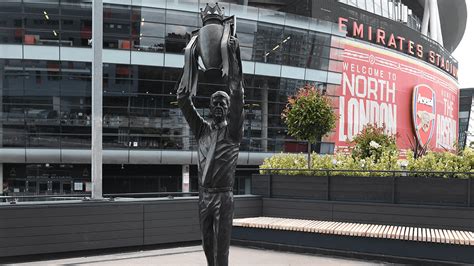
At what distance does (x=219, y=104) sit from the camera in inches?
210

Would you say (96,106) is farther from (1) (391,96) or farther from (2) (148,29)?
(1) (391,96)

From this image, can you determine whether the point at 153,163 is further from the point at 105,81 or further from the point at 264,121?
the point at 264,121

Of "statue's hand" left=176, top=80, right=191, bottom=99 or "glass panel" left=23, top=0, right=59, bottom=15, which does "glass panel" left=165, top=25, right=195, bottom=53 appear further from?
"statue's hand" left=176, top=80, right=191, bottom=99

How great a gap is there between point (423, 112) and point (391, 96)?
7705mm

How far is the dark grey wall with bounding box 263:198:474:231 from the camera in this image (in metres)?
10.5

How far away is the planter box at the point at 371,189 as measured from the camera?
35.3 ft

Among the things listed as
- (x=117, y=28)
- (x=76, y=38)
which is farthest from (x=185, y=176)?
(x=76, y=38)

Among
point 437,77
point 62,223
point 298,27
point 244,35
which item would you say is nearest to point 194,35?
point 62,223

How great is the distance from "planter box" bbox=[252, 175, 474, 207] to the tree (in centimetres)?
210

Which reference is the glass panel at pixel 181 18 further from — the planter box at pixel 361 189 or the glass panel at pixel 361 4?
the glass panel at pixel 361 4

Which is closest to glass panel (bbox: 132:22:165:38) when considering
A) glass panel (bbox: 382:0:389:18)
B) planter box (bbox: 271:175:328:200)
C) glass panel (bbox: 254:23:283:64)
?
glass panel (bbox: 254:23:283:64)

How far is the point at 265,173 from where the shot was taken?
45.6 ft

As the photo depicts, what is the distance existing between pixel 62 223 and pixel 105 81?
67.2 ft

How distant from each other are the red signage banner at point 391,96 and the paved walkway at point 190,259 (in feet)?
84.8
